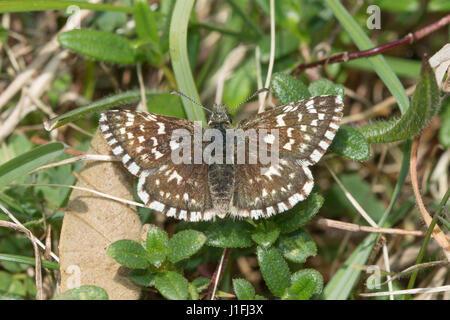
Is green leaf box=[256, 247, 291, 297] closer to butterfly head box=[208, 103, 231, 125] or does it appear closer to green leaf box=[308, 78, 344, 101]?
butterfly head box=[208, 103, 231, 125]

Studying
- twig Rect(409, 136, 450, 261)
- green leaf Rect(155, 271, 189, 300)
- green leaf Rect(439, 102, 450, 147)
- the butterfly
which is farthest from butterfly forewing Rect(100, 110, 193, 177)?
green leaf Rect(439, 102, 450, 147)

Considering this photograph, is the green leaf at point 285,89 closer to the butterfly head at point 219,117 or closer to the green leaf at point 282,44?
the butterfly head at point 219,117

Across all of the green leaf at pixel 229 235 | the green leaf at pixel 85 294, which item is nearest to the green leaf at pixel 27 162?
the green leaf at pixel 85 294

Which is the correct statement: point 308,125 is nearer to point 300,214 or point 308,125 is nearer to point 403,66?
point 300,214

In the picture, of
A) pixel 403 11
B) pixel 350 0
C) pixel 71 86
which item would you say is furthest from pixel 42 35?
pixel 403 11

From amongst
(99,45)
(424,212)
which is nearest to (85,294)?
(99,45)

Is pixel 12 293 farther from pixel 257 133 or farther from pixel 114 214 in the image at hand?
pixel 257 133
